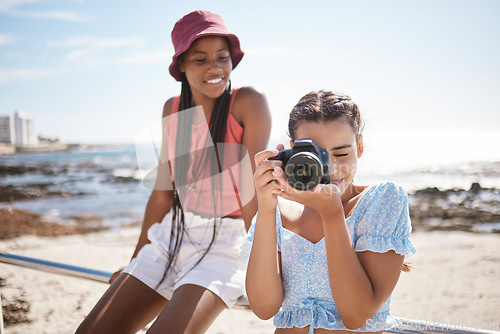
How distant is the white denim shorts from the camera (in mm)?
1898

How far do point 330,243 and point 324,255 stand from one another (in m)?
0.16

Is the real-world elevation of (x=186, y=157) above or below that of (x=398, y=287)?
above

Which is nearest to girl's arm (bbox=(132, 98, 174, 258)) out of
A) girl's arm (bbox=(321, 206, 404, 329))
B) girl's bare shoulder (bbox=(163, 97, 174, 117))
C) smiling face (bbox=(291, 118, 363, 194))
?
girl's bare shoulder (bbox=(163, 97, 174, 117))

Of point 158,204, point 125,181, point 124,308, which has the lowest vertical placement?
point 125,181

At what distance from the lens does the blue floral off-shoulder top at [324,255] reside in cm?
134

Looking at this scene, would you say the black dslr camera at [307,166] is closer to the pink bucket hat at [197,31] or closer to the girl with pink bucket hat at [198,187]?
the girl with pink bucket hat at [198,187]

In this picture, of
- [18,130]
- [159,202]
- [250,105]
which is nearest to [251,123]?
[250,105]

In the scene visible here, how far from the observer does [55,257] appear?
25.4ft

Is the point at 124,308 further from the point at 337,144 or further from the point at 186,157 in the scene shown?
the point at 337,144

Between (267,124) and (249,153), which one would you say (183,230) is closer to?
(249,153)

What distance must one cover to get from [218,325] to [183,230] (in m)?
2.94

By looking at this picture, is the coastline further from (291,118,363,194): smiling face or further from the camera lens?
the camera lens

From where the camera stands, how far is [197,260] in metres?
2.09

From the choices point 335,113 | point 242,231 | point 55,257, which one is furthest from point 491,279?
point 55,257
